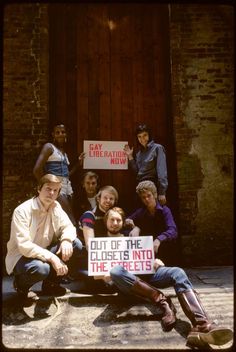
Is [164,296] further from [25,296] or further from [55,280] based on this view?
[25,296]

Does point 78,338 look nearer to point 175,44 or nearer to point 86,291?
point 86,291

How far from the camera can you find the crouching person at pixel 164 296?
280 centimetres

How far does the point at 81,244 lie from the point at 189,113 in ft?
8.35

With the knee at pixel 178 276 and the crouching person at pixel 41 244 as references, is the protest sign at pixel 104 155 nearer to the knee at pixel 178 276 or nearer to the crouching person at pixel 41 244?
the crouching person at pixel 41 244

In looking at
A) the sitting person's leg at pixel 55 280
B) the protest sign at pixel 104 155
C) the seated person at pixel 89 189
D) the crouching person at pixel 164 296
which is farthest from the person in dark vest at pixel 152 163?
the sitting person's leg at pixel 55 280

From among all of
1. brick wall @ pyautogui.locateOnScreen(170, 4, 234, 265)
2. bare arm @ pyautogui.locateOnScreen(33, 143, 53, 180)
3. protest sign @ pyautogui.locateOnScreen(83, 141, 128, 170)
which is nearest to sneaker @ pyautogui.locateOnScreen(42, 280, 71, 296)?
bare arm @ pyautogui.locateOnScreen(33, 143, 53, 180)

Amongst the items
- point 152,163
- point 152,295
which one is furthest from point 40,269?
point 152,163

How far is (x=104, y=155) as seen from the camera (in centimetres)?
517

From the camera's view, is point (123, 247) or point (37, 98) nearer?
point (123, 247)

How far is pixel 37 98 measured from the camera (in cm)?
521

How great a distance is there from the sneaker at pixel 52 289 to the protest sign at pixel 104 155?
1.89 m

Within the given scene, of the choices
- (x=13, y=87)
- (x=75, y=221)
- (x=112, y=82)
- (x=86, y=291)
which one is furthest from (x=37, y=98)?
(x=86, y=291)

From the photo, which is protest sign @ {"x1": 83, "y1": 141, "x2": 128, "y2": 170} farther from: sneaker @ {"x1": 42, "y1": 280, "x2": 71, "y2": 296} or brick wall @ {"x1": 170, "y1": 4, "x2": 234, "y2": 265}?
sneaker @ {"x1": 42, "y1": 280, "x2": 71, "y2": 296}

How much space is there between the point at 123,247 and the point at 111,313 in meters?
0.61
